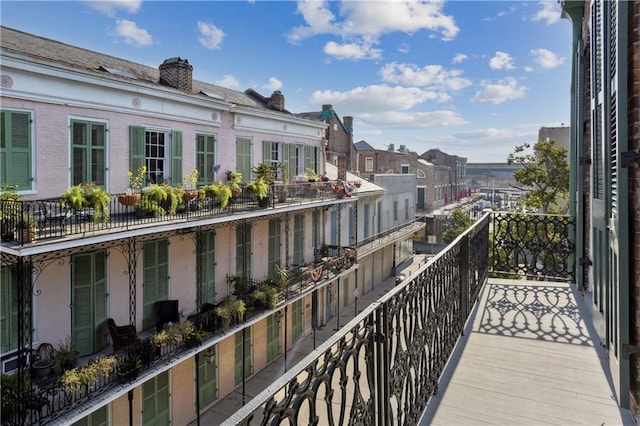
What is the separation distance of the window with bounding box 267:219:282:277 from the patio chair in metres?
6.85

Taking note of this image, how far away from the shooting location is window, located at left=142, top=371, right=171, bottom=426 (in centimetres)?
1104

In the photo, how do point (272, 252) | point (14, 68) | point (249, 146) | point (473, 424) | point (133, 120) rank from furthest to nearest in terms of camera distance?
point (272, 252) < point (249, 146) < point (133, 120) < point (14, 68) < point (473, 424)

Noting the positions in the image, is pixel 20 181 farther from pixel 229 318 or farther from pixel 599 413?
pixel 599 413

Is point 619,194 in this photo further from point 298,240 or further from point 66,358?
point 298,240

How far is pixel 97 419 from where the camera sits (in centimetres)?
972

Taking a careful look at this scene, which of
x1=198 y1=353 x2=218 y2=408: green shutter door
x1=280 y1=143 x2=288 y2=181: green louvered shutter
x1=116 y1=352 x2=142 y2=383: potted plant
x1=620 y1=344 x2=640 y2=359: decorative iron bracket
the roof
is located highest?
the roof

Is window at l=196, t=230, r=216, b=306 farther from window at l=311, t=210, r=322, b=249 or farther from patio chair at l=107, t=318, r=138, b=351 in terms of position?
window at l=311, t=210, r=322, b=249

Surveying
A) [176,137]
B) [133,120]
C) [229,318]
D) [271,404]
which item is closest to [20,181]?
[133,120]

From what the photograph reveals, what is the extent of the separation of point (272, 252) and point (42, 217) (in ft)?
29.4

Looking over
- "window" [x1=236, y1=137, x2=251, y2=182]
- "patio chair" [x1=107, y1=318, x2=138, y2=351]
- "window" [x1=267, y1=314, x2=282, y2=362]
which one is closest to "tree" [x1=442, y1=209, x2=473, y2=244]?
"window" [x1=267, y1=314, x2=282, y2=362]

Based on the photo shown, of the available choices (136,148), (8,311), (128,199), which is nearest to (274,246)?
(136,148)

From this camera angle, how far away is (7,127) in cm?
806

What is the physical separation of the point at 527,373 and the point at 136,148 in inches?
392

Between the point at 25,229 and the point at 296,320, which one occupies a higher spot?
the point at 25,229
